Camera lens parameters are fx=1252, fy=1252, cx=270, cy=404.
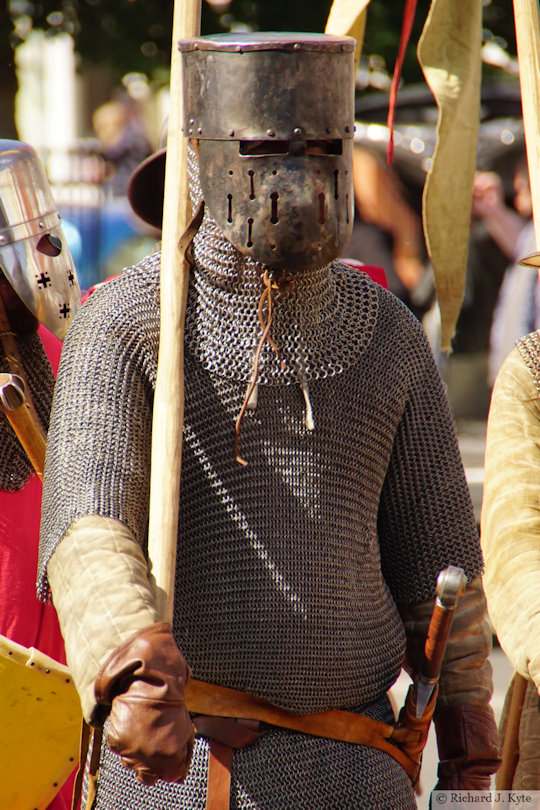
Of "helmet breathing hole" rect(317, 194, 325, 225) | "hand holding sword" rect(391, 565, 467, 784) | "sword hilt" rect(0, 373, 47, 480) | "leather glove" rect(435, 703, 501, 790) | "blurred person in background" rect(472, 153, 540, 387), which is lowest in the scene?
"blurred person in background" rect(472, 153, 540, 387)

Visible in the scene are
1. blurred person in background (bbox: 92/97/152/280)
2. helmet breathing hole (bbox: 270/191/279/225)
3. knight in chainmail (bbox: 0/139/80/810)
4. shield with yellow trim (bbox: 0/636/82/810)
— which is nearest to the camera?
helmet breathing hole (bbox: 270/191/279/225)

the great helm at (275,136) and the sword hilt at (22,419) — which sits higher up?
the great helm at (275,136)

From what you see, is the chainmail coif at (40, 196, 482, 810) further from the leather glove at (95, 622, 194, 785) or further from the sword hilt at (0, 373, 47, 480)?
the sword hilt at (0, 373, 47, 480)

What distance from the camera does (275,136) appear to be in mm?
2402

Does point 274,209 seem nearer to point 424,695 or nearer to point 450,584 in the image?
point 450,584

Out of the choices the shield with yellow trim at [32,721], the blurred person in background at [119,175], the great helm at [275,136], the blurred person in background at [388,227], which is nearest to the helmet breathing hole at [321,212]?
the great helm at [275,136]

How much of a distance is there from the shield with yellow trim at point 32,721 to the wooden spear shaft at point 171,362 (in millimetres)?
819

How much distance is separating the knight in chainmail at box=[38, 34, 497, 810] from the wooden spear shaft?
Result: 4cm

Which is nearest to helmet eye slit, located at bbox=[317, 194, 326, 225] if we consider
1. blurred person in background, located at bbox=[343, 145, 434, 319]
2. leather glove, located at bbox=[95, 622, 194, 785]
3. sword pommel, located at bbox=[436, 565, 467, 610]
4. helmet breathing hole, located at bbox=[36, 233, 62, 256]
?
sword pommel, located at bbox=[436, 565, 467, 610]

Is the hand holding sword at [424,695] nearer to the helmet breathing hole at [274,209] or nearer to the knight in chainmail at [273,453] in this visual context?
the knight in chainmail at [273,453]

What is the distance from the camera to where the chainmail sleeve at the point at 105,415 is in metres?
2.34

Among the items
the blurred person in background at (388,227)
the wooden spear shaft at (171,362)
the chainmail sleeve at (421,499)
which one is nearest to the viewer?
the wooden spear shaft at (171,362)

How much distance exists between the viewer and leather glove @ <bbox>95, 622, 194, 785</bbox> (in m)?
1.99

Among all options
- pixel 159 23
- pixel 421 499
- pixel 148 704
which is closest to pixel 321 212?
pixel 421 499
